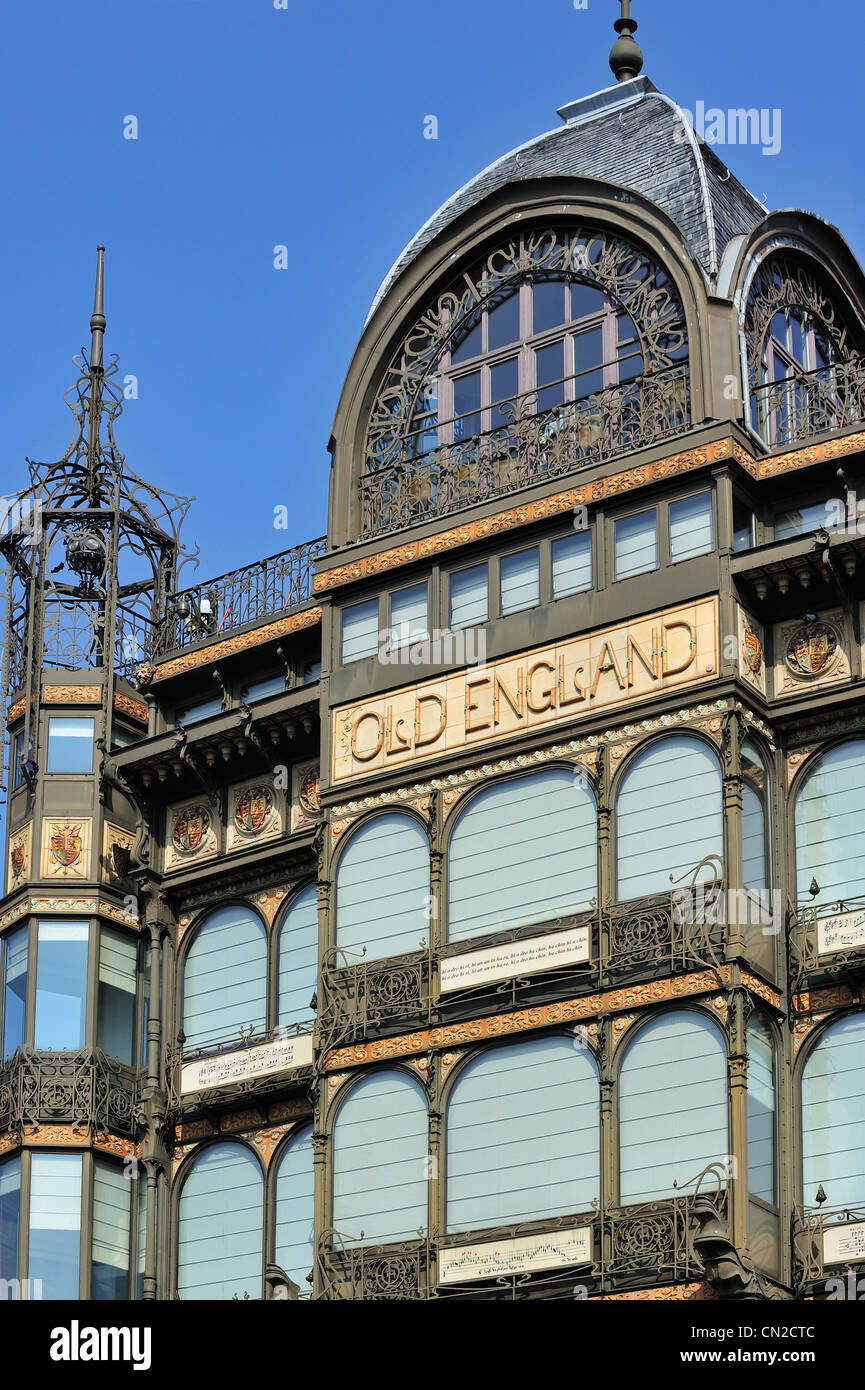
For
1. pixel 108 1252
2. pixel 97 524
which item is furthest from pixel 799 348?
pixel 108 1252

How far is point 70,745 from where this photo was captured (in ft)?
144

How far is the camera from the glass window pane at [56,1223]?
132 ft

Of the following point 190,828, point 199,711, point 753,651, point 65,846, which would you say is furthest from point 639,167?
point 65,846

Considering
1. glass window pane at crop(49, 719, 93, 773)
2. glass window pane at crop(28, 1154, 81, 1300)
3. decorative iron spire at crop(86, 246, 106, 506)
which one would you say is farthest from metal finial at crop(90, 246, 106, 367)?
glass window pane at crop(28, 1154, 81, 1300)

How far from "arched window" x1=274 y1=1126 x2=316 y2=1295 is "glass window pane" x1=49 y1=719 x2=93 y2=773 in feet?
24.3

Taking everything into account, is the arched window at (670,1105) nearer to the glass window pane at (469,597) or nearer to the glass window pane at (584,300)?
the glass window pane at (469,597)

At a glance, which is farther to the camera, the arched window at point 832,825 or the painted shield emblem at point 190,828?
the painted shield emblem at point 190,828

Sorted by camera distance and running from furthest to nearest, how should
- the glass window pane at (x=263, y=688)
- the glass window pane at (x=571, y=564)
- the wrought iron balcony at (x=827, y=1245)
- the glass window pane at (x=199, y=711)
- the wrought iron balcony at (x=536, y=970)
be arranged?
the glass window pane at (x=199, y=711) < the glass window pane at (x=263, y=688) < the glass window pane at (x=571, y=564) < the wrought iron balcony at (x=536, y=970) < the wrought iron balcony at (x=827, y=1245)

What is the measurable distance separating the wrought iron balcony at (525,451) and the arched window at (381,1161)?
842cm

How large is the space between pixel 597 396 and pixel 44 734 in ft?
34.7

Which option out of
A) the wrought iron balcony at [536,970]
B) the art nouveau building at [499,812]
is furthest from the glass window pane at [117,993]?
the wrought iron balcony at [536,970]

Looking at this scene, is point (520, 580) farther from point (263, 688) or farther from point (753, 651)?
point (263, 688)
